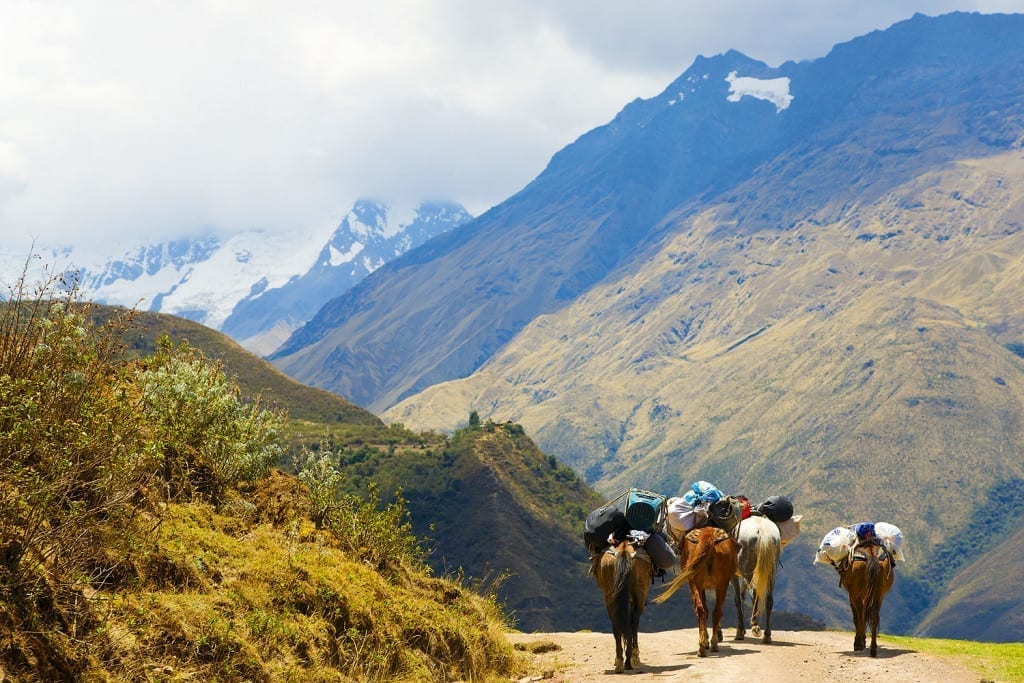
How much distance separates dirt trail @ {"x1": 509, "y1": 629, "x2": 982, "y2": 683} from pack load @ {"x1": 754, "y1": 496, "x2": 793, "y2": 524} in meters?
3.58

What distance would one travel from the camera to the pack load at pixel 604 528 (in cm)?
2002

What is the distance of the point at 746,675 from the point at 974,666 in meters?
5.70

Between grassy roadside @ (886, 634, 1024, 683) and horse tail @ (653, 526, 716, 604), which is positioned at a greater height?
horse tail @ (653, 526, 716, 604)

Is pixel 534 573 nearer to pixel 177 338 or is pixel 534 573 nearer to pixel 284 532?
pixel 177 338

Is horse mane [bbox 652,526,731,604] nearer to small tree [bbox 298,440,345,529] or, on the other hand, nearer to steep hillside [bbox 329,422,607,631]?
small tree [bbox 298,440,345,529]

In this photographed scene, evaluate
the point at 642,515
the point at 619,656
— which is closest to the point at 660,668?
the point at 619,656

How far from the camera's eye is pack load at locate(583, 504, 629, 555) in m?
20.0

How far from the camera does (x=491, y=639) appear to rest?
63.2 ft

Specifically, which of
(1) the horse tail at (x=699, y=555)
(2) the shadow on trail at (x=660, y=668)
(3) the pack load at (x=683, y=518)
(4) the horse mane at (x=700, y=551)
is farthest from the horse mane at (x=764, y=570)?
(2) the shadow on trail at (x=660, y=668)

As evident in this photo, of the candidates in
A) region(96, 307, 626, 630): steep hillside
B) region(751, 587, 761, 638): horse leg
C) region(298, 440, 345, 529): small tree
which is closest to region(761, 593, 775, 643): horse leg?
region(751, 587, 761, 638): horse leg

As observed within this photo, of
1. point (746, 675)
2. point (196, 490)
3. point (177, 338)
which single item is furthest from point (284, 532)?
point (177, 338)

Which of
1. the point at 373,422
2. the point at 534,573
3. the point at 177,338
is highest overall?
the point at 177,338

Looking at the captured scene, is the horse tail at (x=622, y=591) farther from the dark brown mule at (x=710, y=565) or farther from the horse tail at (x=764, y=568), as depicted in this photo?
the horse tail at (x=764, y=568)

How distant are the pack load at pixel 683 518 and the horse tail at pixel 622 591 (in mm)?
4093
